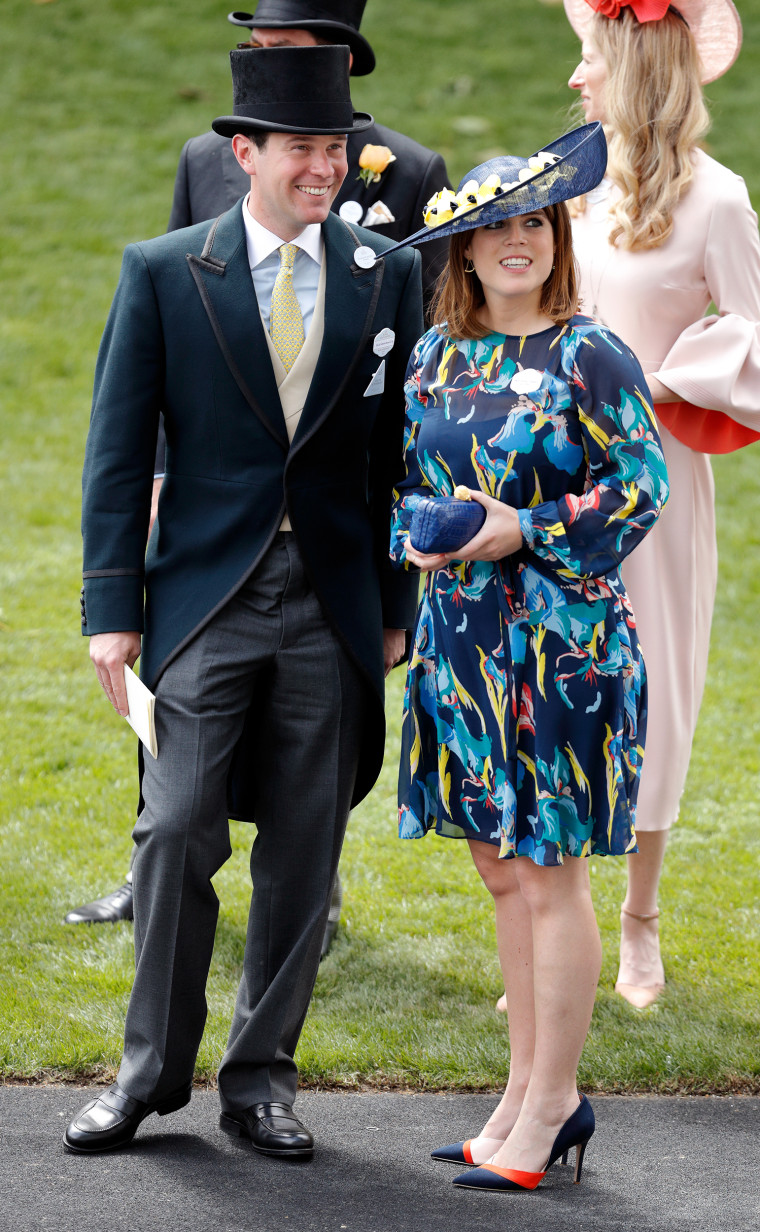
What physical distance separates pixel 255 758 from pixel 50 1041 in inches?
39.6

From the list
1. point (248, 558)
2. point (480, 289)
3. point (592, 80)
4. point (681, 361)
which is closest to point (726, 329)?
point (681, 361)

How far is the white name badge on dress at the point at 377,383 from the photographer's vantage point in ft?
9.96

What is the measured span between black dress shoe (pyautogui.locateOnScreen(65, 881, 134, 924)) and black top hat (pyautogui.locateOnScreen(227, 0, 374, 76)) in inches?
95.7

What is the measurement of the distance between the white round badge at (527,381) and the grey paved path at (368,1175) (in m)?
1.61

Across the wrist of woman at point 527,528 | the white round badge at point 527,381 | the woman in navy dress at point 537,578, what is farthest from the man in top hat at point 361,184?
the wrist of woman at point 527,528

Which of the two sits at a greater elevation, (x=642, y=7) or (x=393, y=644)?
(x=642, y=7)

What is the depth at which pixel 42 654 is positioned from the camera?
6465 millimetres

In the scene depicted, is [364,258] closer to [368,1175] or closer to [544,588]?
[544,588]

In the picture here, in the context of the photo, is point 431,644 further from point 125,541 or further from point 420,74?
point 420,74

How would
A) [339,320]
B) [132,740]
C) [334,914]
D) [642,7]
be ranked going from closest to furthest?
1. [339,320]
2. [642,7]
3. [334,914]
4. [132,740]

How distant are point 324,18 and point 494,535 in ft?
5.50

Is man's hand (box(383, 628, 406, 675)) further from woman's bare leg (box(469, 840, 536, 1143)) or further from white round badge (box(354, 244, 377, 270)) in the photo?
white round badge (box(354, 244, 377, 270))

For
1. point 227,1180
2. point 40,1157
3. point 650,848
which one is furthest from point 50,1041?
point 650,848

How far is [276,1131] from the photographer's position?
3.08 metres
